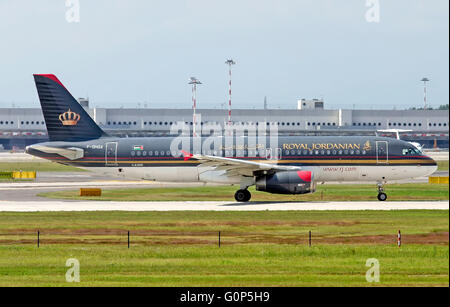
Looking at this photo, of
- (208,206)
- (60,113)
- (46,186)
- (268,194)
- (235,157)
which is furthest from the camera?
(46,186)

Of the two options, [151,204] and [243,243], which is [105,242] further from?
[151,204]

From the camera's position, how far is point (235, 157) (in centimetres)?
5372

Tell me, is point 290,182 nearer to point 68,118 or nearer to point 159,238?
point 159,238

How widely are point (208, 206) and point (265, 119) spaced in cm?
13839

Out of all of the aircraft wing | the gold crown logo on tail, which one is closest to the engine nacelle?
the aircraft wing

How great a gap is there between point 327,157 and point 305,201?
360cm

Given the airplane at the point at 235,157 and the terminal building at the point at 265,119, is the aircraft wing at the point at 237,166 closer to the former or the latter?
the airplane at the point at 235,157

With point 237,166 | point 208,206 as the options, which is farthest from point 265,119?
A: point 208,206

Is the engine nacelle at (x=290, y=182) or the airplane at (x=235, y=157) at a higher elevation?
the airplane at (x=235, y=157)

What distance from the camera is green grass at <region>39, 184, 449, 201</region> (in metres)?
56.5

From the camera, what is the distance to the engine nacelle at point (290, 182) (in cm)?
5019

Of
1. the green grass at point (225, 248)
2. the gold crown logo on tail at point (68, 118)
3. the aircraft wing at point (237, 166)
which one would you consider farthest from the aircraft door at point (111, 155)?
the green grass at point (225, 248)

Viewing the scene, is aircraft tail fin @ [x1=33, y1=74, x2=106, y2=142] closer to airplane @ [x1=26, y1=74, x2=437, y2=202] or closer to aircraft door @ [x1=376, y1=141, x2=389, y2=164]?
airplane @ [x1=26, y1=74, x2=437, y2=202]
